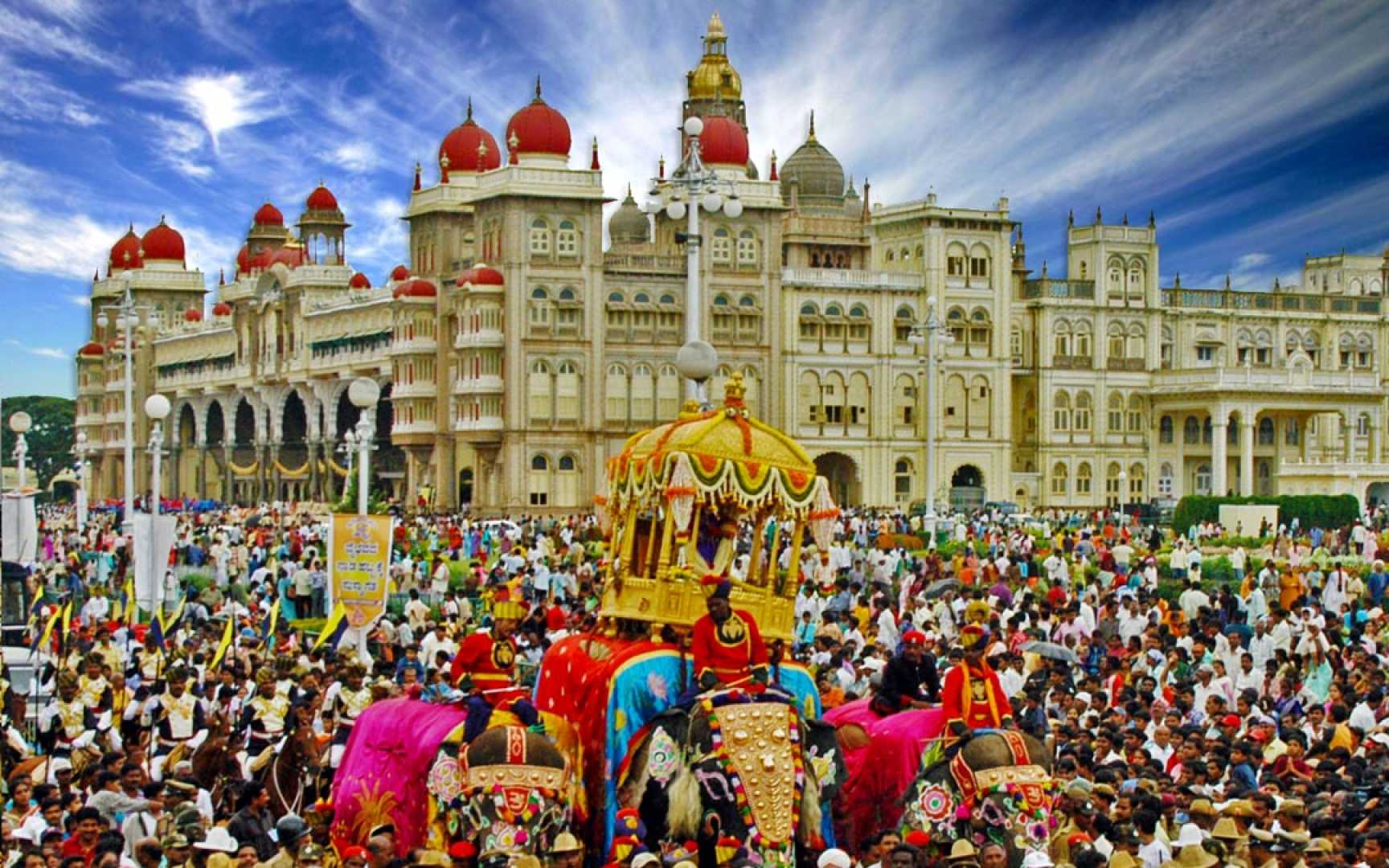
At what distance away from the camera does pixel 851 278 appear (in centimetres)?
6431

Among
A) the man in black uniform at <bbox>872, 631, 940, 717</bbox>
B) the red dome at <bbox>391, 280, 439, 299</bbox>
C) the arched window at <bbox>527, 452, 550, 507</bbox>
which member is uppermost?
the red dome at <bbox>391, 280, 439, 299</bbox>

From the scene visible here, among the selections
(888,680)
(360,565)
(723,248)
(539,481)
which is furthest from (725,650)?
(723,248)

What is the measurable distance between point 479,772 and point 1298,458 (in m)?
63.6

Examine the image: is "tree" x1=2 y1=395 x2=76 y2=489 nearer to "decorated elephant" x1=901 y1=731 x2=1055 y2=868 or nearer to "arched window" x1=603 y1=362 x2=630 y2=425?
"arched window" x1=603 y1=362 x2=630 y2=425

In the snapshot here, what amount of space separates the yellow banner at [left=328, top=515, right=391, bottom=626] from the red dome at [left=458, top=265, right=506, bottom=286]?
121 ft

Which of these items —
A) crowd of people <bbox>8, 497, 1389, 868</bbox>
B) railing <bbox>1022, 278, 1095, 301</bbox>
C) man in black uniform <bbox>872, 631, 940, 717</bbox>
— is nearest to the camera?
crowd of people <bbox>8, 497, 1389, 868</bbox>

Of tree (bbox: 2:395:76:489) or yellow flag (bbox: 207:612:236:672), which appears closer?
yellow flag (bbox: 207:612:236:672)

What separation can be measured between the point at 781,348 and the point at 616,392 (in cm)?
555

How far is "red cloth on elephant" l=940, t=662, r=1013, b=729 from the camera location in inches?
453

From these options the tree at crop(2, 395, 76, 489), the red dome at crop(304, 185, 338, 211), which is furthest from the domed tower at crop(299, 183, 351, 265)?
the tree at crop(2, 395, 76, 489)

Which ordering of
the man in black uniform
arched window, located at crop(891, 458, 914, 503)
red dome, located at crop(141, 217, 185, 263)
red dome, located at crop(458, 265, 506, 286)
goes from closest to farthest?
the man in black uniform → red dome, located at crop(458, 265, 506, 286) → arched window, located at crop(891, 458, 914, 503) → red dome, located at crop(141, 217, 185, 263)

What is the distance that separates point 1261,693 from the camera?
18.0 meters

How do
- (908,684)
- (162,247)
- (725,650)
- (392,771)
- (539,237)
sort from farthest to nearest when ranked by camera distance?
(162,247) < (539,237) < (908,684) < (392,771) < (725,650)

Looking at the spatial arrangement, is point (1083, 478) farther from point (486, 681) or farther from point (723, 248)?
point (486, 681)
